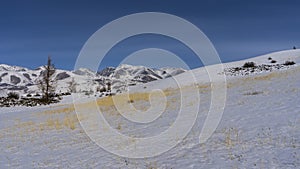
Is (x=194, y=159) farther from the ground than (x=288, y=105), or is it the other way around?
(x=288, y=105)

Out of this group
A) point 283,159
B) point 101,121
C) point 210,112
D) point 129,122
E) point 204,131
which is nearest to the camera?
point 283,159

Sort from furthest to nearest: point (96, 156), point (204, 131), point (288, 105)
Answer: point (288, 105), point (204, 131), point (96, 156)

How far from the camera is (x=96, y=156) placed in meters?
12.7

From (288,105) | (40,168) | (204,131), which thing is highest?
(288,105)

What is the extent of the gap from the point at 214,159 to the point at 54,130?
48.1 feet

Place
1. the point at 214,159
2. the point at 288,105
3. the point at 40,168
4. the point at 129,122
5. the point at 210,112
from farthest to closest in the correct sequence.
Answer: the point at 129,122 < the point at 210,112 < the point at 288,105 < the point at 40,168 < the point at 214,159

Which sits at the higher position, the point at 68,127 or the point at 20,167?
the point at 68,127

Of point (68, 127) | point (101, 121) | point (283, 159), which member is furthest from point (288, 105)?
point (68, 127)

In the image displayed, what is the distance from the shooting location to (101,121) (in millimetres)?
23359

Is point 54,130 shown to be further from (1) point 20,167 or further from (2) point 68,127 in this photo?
(1) point 20,167

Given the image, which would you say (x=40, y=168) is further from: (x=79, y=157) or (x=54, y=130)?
(x=54, y=130)

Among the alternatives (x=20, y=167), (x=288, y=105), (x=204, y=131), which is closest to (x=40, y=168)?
(x=20, y=167)

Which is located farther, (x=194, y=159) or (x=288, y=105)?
(x=288, y=105)

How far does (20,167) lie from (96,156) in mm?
3113
